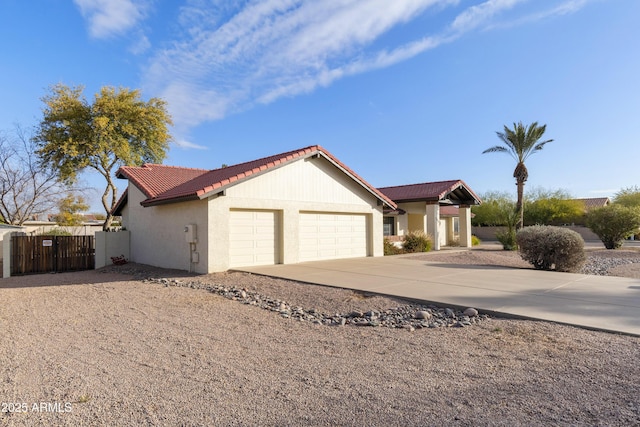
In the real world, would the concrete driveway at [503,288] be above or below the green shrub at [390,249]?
below

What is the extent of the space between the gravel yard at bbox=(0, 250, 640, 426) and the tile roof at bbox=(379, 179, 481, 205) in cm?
1823

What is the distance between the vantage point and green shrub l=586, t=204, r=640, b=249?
25.5 meters

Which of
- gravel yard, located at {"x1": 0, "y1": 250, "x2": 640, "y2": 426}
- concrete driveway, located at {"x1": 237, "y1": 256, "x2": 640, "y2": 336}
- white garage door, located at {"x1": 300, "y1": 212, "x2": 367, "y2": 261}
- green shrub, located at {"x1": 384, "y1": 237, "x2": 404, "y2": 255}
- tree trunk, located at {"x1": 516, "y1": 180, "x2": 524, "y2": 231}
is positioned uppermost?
tree trunk, located at {"x1": 516, "y1": 180, "x2": 524, "y2": 231}

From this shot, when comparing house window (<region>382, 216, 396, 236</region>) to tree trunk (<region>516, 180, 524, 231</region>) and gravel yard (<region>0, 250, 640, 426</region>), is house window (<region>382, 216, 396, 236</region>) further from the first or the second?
gravel yard (<region>0, 250, 640, 426</region>)

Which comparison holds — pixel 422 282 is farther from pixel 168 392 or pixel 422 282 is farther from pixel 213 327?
pixel 168 392

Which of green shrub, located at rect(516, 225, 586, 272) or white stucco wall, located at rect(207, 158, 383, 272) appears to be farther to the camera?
green shrub, located at rect(516, 225, 586, 272)

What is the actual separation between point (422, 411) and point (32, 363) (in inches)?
197

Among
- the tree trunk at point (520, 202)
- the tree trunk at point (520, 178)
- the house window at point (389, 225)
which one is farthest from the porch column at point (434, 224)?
the tree trunk at point (520, 178)

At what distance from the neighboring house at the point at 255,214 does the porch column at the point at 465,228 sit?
36.3ft

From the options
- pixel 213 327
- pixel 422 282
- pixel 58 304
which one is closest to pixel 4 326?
pixel 58 304

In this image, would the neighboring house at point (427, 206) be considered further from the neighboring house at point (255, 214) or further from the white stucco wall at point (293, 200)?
the neighboring house at point (255, 214)

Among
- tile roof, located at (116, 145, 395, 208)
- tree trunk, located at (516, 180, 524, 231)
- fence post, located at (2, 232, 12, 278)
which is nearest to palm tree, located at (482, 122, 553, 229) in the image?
tree trunk, located at (516, 180, 524, 231)

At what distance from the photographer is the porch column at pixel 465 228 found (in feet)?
93.7

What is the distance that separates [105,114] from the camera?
2655 cm
